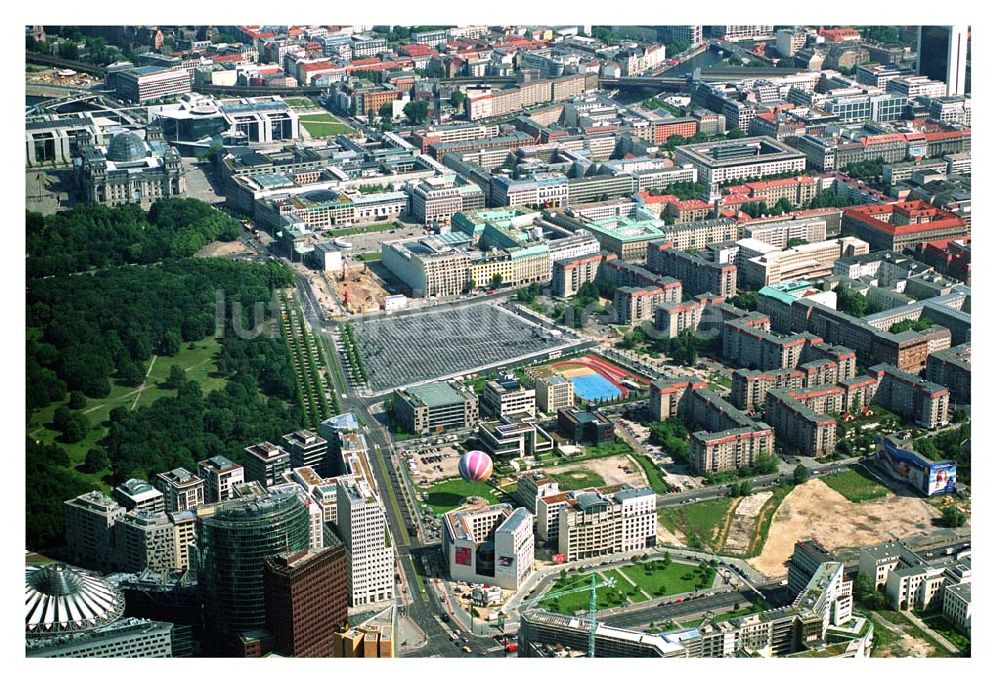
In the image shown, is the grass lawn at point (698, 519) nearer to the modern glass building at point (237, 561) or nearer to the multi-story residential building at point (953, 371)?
the multi-story residential building at point (953, 371)

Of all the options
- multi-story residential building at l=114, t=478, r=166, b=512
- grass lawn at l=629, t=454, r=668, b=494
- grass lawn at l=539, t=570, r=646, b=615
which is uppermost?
multi-story residential building at l=114, t=478, r=166, b=512

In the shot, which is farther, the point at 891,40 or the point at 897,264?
the point at 891,40

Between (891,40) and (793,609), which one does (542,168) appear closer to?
(891,40)

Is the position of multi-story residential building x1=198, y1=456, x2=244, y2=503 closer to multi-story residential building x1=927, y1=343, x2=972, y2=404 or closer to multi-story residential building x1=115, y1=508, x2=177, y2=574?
multi-story residential building x1=115, y1=508, x2=177, y2=574

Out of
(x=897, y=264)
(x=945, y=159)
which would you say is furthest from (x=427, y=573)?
(x=945, y=159)

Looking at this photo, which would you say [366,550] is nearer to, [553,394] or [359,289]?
[553,394]

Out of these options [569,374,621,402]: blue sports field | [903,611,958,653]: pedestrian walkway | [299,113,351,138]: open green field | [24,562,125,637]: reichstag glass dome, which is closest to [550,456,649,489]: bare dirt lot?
[569,374,621,402]: blue sports field

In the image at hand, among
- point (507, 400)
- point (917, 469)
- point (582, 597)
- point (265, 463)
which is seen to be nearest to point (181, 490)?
point (265, 463)
